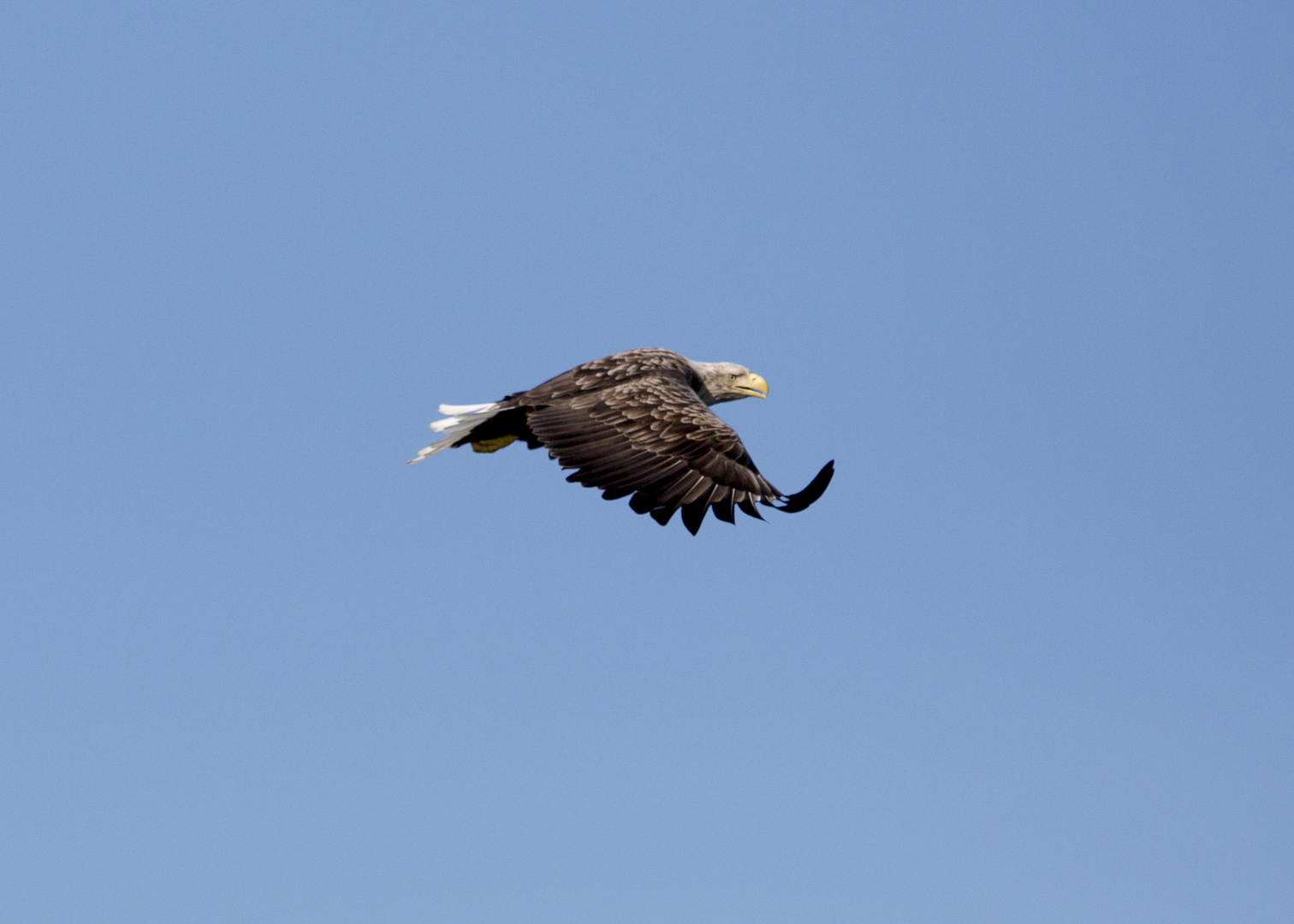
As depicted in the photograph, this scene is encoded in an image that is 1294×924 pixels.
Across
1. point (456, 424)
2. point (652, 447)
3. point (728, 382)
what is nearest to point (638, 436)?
point (652, 447)

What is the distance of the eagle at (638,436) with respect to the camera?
38.0 ft

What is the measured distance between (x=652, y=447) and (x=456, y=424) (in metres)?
2.51

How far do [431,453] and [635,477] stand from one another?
9.63 feet

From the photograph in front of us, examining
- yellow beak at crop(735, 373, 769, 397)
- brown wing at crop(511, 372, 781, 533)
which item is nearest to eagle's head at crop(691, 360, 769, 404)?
yellow beak at crop(735, 373, 769, 397)

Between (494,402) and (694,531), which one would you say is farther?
(494,402)

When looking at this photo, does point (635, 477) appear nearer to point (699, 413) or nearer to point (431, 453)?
→ point (699, 413)

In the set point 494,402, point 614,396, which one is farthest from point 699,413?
point 494,402

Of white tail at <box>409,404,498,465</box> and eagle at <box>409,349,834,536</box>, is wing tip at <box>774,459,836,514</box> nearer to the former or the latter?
eagle at <box>409,349,834,536</box>

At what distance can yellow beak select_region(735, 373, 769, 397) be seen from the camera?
1612 centimetres

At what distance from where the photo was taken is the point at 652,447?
1230 centimetres

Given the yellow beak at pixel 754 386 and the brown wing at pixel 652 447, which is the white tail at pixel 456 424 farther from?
the yellow beak at pixel 754 386

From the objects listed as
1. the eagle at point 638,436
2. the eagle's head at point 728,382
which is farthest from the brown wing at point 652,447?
the eagle's head at point 728,382

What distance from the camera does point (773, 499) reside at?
11492 mm

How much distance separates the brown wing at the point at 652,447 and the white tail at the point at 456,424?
536mm
